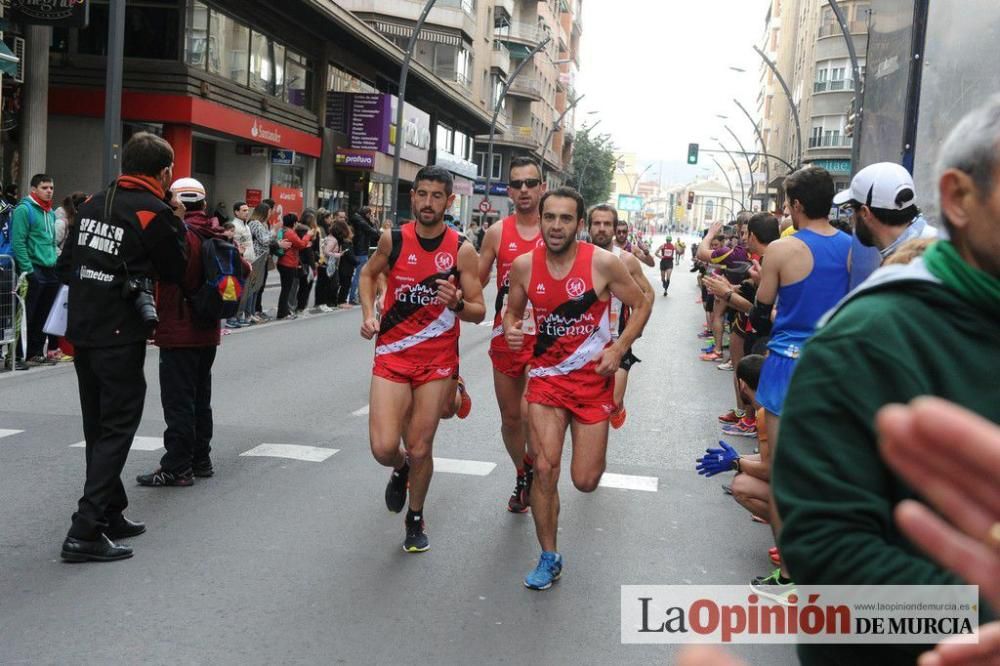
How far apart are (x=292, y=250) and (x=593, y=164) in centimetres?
7652

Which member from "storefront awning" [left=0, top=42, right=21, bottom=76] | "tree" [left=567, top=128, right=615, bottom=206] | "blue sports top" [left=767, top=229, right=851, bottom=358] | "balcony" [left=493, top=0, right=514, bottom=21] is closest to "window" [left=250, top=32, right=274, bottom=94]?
"storefront awning" [left=0, top=42, right=21, bottom=76]

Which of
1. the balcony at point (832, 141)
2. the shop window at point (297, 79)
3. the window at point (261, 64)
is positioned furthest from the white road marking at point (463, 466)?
the balcony at point (832, 141)

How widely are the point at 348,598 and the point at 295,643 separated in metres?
0.63

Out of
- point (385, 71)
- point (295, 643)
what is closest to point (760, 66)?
point (385, 71)

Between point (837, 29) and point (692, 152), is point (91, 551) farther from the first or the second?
point (837, 29)

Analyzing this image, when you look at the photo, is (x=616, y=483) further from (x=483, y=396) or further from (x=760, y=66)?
(x=760, y=66)

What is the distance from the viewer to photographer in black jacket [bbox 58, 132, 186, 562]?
5.62 m

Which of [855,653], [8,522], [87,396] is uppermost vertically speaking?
[855,653]

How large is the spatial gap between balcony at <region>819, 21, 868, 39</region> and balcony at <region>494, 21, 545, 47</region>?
18109 mm

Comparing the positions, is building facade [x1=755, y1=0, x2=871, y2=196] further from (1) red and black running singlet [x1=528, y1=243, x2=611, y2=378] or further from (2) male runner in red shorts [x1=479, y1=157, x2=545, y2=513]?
(1) red and black running singlet [x1=528, y1=243, x2=611, y2=378]

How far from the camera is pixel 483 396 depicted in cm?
1176

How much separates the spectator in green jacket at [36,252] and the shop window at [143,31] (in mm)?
13034

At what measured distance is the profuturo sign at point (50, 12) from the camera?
57.0 feet

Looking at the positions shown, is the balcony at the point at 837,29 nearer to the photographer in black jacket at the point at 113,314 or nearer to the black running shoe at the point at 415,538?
the black running shoe at the point at 415,538
